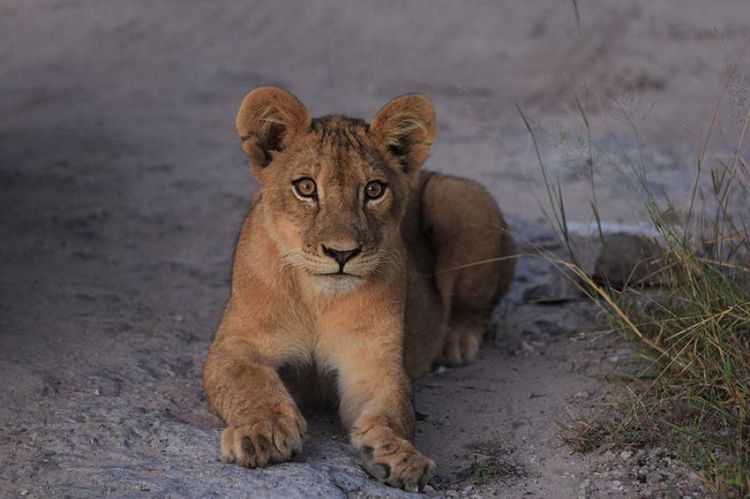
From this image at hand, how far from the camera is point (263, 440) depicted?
353 cm

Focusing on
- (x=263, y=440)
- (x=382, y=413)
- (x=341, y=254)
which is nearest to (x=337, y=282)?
(x=341, y=254)

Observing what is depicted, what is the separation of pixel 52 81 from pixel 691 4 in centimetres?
608

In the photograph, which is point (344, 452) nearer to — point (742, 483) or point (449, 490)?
point (449, 490)

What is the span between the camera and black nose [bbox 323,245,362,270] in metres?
3.76

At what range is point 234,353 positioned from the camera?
4066 mm

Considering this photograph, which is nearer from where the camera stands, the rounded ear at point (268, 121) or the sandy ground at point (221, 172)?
the sandy ground at point (221, 172)

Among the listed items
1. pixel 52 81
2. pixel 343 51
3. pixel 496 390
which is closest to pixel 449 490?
pixel 496 390

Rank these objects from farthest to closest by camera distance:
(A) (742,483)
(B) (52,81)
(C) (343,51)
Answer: (C) (343,51) < (B) (52,81) < (A) (742,483)

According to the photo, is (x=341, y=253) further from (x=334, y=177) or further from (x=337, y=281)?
(x=334, y=177)

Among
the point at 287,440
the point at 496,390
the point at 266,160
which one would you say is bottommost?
the point at 496,390

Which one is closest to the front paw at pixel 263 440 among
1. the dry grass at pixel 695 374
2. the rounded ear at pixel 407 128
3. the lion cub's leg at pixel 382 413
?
the lion cub's leg at pixel 382 413

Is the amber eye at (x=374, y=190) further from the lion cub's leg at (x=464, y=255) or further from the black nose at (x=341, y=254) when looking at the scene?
the lion cub's leg at (x=464, y=255)

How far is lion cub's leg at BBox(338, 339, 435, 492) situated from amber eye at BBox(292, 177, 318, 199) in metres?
0.57

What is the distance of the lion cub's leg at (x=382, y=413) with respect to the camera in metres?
3.54
